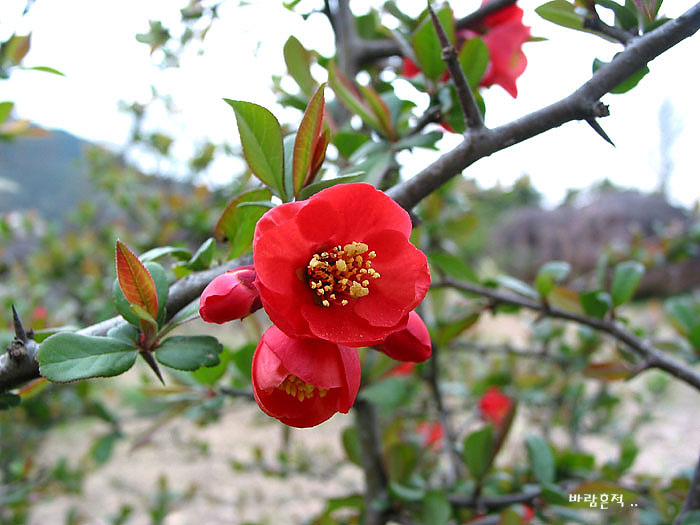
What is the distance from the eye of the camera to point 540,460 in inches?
33.7

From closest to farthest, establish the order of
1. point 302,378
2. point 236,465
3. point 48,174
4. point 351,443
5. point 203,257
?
point 302,378 → point 203,257 → point 351,443 → point 236,465 → point 48,174

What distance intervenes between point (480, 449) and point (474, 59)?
1.93 feet

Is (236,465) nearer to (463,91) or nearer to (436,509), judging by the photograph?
(436,509)

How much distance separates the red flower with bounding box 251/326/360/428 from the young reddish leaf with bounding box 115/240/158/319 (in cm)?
10

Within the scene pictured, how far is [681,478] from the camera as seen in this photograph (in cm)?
88

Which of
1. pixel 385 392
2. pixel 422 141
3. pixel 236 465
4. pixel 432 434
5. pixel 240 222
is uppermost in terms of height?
pixel 422 141

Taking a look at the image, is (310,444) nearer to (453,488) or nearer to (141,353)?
(453,488)

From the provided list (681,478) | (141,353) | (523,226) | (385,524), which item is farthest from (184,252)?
(523,226)

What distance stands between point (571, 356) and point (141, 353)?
4.40 ft

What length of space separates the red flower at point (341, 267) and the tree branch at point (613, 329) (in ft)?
1.56

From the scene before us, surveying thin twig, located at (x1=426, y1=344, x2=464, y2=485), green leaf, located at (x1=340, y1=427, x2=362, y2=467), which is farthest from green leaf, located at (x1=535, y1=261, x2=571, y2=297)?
green leaf, located at (x1=340, y1=427, x2=362, y2=467)

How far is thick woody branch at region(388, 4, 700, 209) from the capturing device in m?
0.42

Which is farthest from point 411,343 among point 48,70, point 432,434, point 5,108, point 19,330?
point 432,434

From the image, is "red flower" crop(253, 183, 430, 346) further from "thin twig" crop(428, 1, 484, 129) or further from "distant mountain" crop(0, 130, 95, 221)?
"distant mountain" crop(0, 130, 95, 221)
